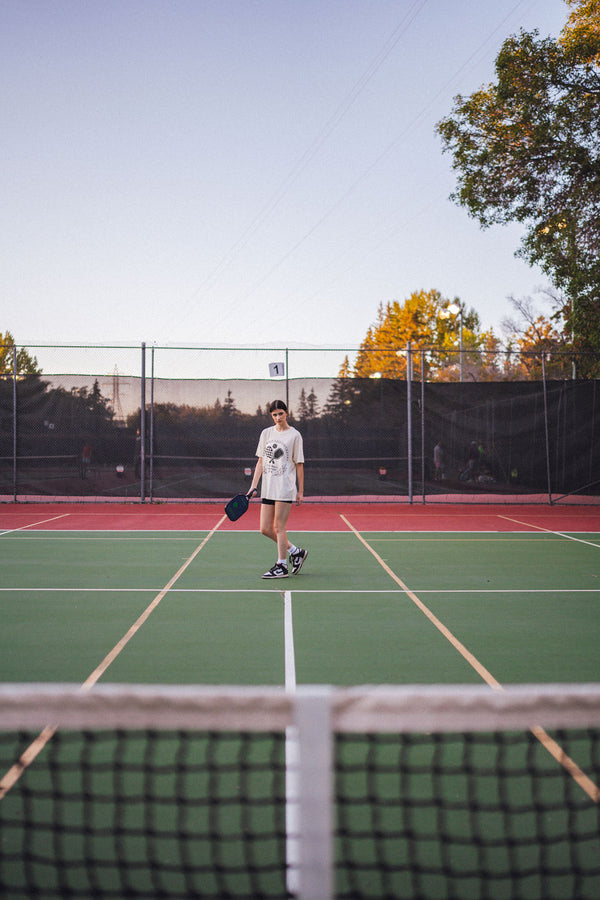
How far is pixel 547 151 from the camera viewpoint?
17.5 m

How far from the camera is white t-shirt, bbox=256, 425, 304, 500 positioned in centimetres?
830

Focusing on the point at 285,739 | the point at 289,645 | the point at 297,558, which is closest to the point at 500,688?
the point at 285,739

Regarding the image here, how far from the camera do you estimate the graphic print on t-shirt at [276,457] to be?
8.31 meters

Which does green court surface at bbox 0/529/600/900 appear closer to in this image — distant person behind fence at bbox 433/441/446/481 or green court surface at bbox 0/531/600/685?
green court surface at bbox 0/531/600/685

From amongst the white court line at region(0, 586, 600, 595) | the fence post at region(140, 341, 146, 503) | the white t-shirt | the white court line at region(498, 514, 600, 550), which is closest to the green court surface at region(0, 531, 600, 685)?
the white court line at region(0, 586, 600, 595)

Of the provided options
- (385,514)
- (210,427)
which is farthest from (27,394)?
(385,514)

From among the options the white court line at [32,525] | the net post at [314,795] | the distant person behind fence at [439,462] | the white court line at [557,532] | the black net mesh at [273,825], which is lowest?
the black net mesh at [273,825]

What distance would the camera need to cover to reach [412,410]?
1866 cm

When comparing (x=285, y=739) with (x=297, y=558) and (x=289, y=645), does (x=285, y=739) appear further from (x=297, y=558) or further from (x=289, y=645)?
(x=297, y=558)

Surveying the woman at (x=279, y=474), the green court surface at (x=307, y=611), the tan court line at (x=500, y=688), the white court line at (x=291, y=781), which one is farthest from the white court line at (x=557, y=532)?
the white court line at (x=291, y=781)

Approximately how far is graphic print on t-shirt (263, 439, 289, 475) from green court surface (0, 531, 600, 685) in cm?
121

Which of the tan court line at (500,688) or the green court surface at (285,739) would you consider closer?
the green court surface at (285,739)

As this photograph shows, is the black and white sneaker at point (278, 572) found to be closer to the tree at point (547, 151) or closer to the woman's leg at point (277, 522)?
the woman's leg at point (277, 522)

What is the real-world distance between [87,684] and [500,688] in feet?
7.94
